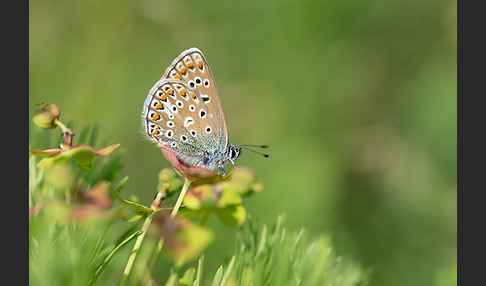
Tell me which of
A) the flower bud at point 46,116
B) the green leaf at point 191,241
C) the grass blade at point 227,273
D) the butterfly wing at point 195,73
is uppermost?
the butterfly wing at point 195,73

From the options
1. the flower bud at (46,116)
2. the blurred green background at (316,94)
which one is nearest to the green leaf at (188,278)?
the flower bud at (46,116)

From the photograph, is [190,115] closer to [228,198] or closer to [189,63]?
[189,63]

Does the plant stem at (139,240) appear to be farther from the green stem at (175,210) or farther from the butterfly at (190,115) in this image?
the butterfly at (190,115)

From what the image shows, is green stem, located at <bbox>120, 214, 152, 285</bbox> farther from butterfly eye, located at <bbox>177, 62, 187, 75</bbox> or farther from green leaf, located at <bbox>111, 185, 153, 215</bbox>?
butterfly eye, located at <bbox>177, 62, 187, 75</bbox>

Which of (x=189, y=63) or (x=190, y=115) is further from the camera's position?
(x=190, y=115)

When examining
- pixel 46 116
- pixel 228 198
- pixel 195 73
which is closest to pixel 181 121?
pixel 195 73

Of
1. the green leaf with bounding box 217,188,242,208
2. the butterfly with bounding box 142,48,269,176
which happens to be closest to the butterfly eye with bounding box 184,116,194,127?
the butterfly with bounding box 142,48,269,176

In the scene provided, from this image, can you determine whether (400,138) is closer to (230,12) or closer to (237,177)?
(230,12)
